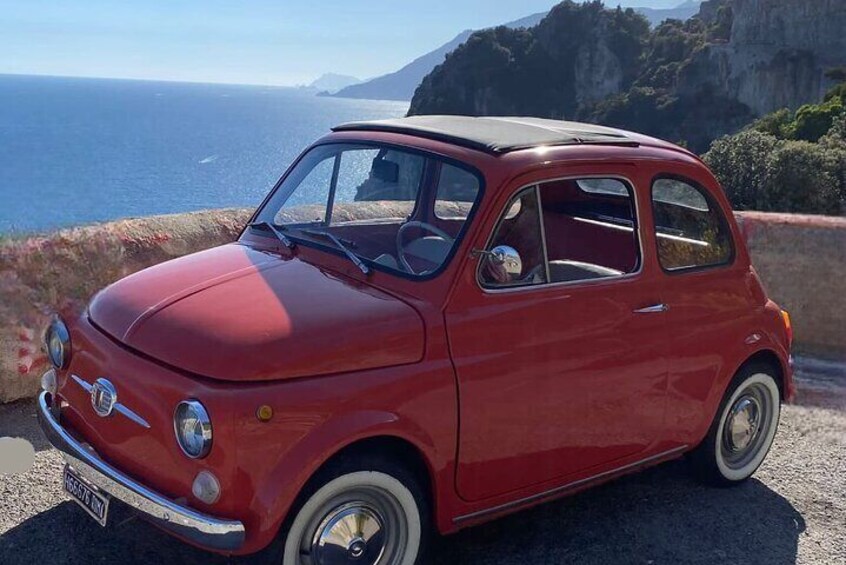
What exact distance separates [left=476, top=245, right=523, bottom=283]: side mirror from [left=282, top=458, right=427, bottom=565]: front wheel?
0.93 meters

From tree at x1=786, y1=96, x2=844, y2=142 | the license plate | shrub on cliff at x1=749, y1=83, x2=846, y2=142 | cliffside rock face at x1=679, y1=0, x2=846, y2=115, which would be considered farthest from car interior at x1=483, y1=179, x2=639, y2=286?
cliffside rock face at x1=679, y1=0, x2=846, y2=115

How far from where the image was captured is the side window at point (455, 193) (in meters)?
3.71

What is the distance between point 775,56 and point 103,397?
75.4 meters

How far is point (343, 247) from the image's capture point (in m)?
3.84

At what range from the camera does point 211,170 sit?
107562mm

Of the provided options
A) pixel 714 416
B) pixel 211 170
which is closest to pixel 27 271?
pixel 714 416

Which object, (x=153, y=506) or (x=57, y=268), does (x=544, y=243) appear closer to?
(x=153, y=506)

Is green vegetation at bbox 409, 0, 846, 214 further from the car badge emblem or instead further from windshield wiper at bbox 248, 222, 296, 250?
the car badge emblem

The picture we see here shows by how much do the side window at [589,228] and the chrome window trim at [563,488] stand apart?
96cm

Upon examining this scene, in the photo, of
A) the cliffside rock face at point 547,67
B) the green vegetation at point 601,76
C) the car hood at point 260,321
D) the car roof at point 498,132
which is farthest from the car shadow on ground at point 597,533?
the cliffside rock face at point 547,67

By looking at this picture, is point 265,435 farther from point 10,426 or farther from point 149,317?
point 10,426

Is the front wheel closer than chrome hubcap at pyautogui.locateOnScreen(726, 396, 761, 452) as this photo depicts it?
Yes

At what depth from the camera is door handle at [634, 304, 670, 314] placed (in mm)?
4082

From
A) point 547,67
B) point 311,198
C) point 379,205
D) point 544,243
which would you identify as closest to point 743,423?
point 544,243
